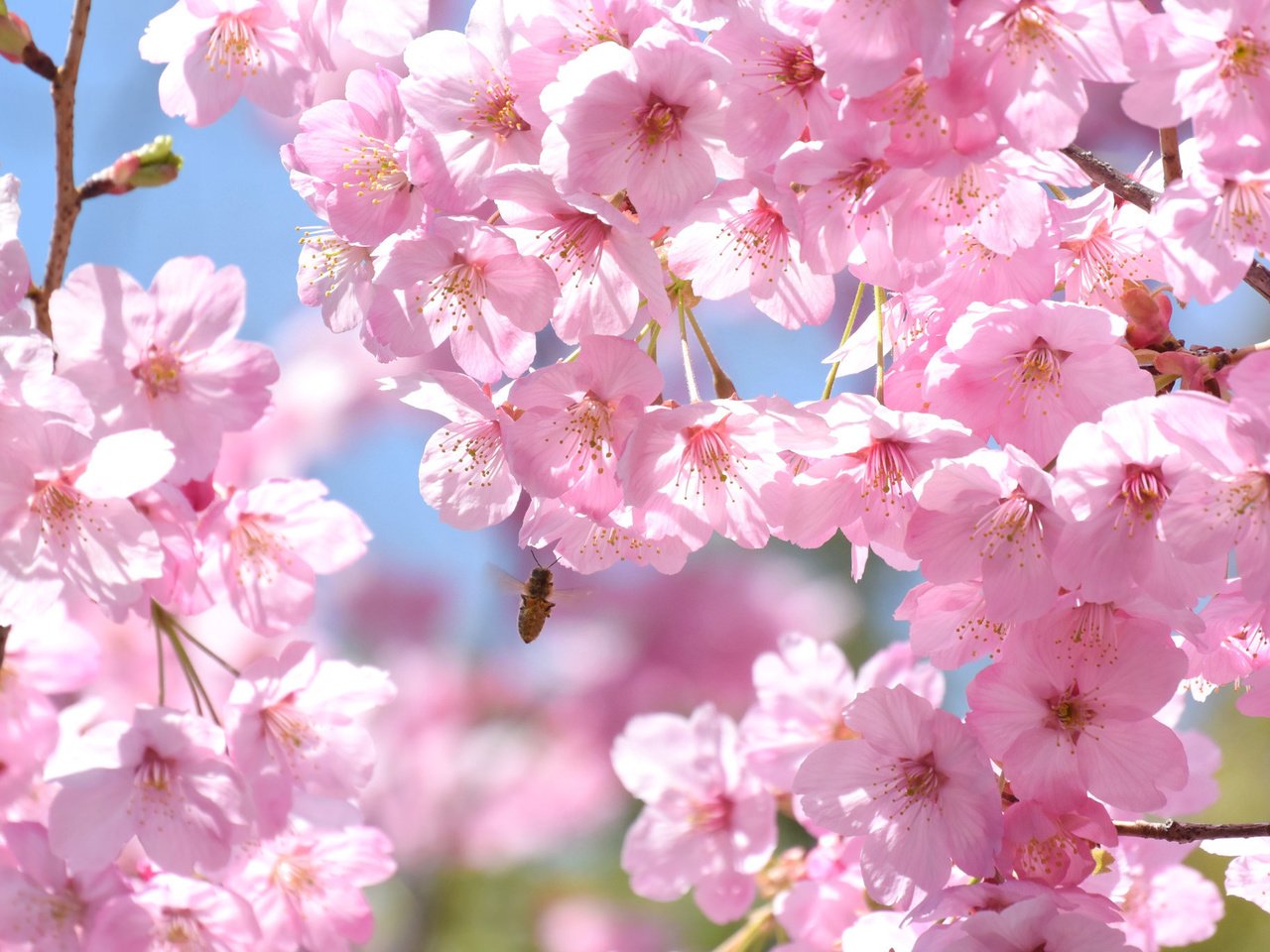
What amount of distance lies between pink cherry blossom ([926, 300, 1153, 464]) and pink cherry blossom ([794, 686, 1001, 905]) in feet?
0.82

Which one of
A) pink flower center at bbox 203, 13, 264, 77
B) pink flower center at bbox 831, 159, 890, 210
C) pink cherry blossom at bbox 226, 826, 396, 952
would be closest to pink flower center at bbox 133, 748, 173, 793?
pink cherry blossom at bbox 226, 826, 396, 952

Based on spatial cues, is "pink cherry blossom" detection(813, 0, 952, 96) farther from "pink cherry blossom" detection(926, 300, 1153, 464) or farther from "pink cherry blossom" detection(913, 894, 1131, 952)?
"pink cherry blossom" detection(913, 894, 1131, 952)

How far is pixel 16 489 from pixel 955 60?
0.89 meters

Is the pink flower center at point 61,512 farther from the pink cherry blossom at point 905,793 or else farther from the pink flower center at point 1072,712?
the pink flower center at point 1072,712

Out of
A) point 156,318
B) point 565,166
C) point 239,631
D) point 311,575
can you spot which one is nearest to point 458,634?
point 239,631

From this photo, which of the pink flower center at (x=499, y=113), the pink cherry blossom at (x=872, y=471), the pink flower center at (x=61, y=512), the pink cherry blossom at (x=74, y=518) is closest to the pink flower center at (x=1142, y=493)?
the pink cherry blossom at (x=872, y=471)

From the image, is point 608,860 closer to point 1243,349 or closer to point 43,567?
point 43,567

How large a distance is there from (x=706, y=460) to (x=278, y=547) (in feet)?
2.04

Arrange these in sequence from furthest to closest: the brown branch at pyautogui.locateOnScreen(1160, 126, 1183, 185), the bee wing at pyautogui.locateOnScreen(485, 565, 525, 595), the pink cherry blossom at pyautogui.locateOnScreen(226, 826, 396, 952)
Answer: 1. the bee wing at pyautogui.locateOnScreen(485, 565, 525, 595)
2. the pink cherry blossom at pyautogui.locateOnScreen(226, 826, 396, 952)
3. the brown branch at pyautogui.locateOnScreen(1160, 126, 1183, 185)

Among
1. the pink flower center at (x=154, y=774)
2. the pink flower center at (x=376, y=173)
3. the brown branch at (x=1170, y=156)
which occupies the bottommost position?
the pink flower center at (x=154, y=774)

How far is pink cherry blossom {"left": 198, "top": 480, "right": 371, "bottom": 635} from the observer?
1445 mm

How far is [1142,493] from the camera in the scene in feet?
3.11

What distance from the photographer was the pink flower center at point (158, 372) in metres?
1.32

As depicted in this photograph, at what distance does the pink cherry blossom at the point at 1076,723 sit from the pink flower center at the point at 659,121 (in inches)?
19.2
